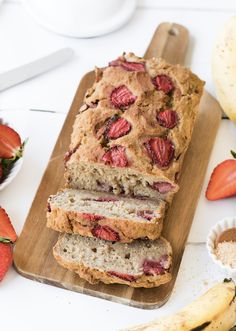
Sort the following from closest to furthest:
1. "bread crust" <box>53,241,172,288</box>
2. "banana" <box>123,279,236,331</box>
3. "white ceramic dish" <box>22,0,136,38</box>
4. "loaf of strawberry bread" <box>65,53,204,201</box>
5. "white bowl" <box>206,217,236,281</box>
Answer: "banana" <box>123,279,236,331</box>
"bread crust" <box>53,241,172,288</box>
"white bowl" <box>206,217,236,281</box>
"loaf of strawberry bread" <box>65,53,204,201</box>
"white ceramic dish" <box>22,0,136,38</box>

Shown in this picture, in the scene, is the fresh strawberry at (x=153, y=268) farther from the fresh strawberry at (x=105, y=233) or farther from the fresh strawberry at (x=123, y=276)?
the fresh strawberry at (x=105, y=233)

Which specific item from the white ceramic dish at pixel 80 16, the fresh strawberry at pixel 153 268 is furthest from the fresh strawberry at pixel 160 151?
the white ceramic dish at pixel 80 16

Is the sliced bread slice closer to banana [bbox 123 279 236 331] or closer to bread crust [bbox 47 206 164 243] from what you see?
bread crust [bbox 47 206 164 243]

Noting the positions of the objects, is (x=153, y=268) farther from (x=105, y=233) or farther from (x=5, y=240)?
(x=5, y=240)

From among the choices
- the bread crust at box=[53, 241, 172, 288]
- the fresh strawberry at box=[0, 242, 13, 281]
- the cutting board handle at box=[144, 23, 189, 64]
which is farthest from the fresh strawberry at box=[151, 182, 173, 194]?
the cutting board handle at box=[144, 23, 189, 64]

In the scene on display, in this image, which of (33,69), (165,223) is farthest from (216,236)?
(33,69)

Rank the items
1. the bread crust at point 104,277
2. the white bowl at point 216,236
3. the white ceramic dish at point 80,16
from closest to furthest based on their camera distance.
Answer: the bread crust at point 104,277
the white bowl at point 216,236
the white ceramic dish at point 80,16
